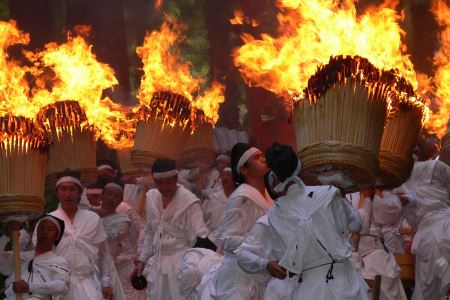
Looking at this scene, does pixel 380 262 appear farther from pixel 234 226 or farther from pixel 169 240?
pixel 234 226

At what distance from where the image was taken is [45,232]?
12078 millimetres

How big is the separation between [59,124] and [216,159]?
11.3ft

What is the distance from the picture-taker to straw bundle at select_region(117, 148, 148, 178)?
588 inches

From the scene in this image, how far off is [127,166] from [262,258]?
6714mm

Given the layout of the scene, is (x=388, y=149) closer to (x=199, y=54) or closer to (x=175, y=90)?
(x=175, y=90)

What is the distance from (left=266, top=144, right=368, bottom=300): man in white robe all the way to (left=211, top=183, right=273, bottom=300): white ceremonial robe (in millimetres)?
1799

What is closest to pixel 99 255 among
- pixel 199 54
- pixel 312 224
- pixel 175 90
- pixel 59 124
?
pixel 59 124

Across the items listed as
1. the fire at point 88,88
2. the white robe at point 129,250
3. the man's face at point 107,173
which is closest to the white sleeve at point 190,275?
the fire at point 88,88

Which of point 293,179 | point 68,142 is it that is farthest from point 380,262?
point 293,179

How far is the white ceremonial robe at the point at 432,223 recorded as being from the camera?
13820mm

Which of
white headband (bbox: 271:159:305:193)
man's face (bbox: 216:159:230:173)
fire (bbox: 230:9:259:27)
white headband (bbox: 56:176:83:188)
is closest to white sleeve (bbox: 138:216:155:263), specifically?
white headband (bbox: 56:176:83:188)

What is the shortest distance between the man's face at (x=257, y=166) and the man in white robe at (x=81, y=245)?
8.18 feet

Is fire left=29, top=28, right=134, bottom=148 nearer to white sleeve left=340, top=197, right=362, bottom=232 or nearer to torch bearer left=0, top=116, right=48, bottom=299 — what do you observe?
torch bearer left=0, top=116, right=48, bottom=299

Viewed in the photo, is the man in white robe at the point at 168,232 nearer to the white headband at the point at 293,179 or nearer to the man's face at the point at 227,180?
the man's face at the point at 227,180
